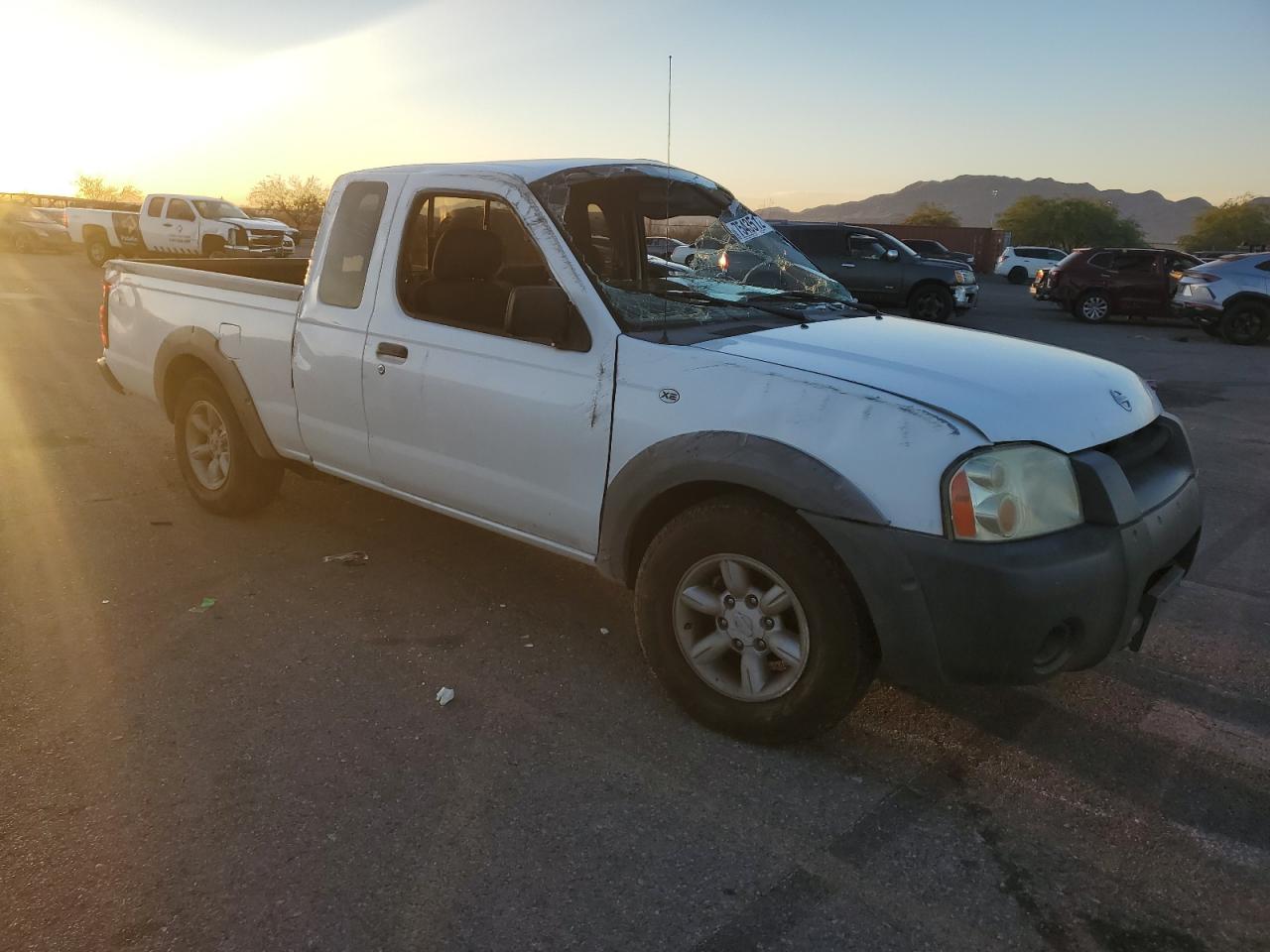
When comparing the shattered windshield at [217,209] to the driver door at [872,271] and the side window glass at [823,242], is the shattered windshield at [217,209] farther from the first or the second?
the driver door at [872,271]

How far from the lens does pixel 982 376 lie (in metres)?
3.09

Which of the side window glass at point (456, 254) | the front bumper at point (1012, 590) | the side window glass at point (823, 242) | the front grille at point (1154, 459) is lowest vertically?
the front bumper at point (1012, 590)

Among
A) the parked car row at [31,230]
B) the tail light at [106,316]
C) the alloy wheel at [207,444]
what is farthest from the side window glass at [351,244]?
the parked car row at [31,230]

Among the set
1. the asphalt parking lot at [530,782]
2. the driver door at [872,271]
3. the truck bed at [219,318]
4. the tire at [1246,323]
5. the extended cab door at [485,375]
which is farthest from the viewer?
the driver door at [872,271]

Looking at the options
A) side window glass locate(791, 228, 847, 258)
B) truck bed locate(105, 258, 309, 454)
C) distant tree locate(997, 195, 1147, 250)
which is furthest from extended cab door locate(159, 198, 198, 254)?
distant tree locate(997, 195, 1147, 250)

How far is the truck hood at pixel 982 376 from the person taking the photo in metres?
2.85

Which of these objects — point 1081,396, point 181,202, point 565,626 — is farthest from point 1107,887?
point 181,202

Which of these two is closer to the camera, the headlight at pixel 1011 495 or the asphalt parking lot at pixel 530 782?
the asphalt parking lot at pixel 530 782

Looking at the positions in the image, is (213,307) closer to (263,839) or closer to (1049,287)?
(263,839)

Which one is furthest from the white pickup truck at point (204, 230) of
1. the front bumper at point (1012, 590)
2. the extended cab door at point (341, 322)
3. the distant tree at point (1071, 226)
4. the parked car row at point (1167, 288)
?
the distant tree at point (1071, 226)

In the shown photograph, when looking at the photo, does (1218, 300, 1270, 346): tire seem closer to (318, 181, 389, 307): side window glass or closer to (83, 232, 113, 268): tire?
(318, 181, 389, 307): side window glass

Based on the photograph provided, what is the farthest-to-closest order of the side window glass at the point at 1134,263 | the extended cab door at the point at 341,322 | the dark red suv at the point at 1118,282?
1. the side window glass at the point at 1134,263
2. the dark red suv at the point at 1118,282
3. the extended cab door at the point at 341,322

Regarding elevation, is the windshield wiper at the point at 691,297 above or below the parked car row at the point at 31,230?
above

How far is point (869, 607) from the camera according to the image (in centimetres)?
281
